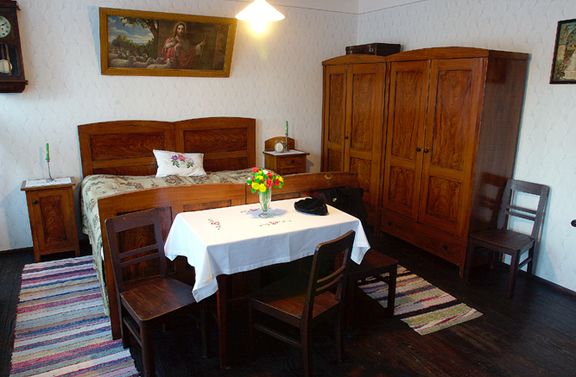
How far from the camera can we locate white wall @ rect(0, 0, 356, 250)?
12.9 feet

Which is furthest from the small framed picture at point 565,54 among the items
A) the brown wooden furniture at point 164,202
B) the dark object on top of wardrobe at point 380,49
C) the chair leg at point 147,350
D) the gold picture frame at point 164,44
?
→ the chair leg at point 147,350

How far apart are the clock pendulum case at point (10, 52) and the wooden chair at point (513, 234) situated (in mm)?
4163

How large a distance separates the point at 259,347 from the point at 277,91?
130 inches

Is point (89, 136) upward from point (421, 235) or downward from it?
upward

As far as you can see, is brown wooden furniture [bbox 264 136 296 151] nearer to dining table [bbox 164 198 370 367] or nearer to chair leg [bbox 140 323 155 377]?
dining table [bbox 164 198 370 367]

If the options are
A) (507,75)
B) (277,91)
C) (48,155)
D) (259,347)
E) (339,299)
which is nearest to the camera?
(339,299)

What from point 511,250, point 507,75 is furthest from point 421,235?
point 507,75

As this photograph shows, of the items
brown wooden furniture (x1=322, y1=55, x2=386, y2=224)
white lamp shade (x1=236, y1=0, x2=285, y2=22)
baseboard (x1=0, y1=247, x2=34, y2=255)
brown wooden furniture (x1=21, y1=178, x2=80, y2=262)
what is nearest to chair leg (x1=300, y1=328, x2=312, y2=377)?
white lamp shade (x1=236, y1=0, x2=285, y2=22)

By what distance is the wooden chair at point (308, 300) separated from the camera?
2.15 m

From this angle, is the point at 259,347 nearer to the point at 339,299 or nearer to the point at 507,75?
the point at 339,299

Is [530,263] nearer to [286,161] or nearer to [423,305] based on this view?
[423,305]

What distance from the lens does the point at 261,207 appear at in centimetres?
279

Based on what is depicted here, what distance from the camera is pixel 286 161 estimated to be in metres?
4.99

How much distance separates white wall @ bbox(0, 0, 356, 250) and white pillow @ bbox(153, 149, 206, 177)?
17.5 inches
